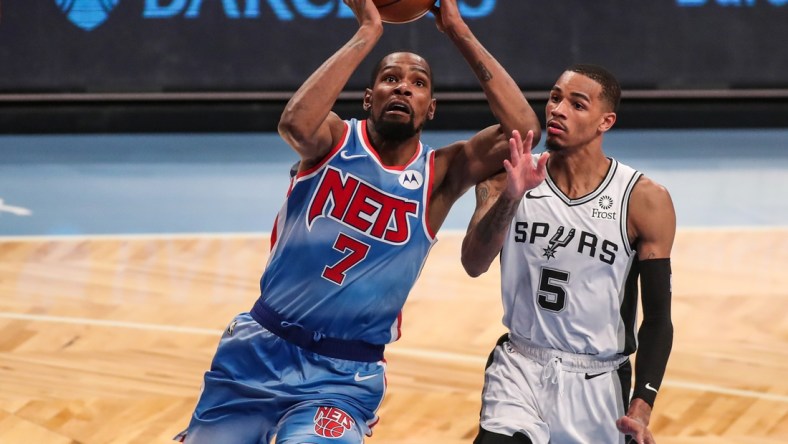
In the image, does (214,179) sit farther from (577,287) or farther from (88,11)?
(577,287)

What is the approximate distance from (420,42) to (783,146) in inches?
180

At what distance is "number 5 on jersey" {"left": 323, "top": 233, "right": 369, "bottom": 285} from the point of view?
4.86m

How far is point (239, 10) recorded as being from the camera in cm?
1477

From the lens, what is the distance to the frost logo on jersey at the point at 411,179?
16.3ft

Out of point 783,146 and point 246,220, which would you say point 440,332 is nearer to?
point 246,220

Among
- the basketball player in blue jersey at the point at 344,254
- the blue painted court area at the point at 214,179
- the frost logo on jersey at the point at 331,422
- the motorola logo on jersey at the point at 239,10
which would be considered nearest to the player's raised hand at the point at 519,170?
the basketball player in blue jersey at the point at 344,254

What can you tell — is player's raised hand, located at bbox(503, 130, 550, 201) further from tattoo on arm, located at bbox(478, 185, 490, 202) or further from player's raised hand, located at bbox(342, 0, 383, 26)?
player's raised hand, located at bbox(342, 0, 383, 26)

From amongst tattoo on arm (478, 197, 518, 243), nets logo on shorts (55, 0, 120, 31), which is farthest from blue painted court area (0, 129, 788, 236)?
tattoo on arm (478, 197, 518, 243)

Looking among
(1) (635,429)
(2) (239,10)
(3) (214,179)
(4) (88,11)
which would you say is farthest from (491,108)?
(4) (88,11)

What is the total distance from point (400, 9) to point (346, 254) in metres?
1.07

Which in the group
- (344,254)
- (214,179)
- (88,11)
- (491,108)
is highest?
(491,108)

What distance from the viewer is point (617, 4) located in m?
15.0

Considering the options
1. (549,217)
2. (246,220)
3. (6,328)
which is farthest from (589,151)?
(246,220)

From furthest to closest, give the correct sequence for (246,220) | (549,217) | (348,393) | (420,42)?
1. (420,42)
2. (246,220)
3. (549,217)
4. (348,393)
